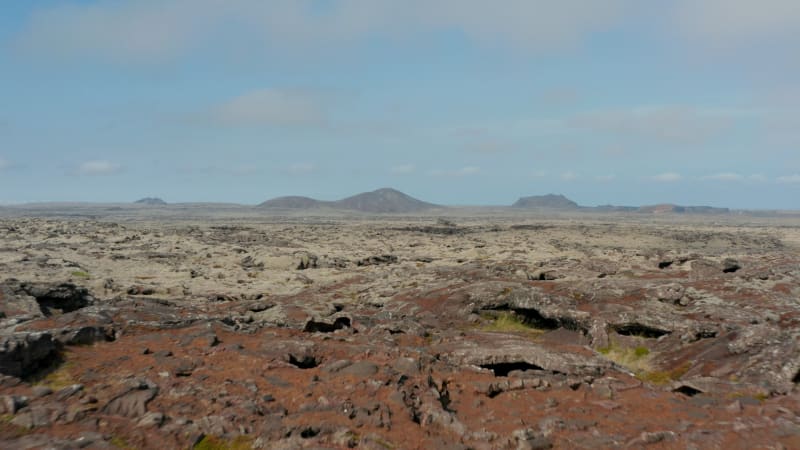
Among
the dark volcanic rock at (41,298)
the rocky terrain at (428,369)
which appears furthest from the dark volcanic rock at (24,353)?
the dark volcanic rock at (41,298)

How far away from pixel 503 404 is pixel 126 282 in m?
38.6

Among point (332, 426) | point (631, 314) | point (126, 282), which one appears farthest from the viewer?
point (126, 282)

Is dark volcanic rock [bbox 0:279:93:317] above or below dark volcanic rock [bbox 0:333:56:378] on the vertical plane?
below

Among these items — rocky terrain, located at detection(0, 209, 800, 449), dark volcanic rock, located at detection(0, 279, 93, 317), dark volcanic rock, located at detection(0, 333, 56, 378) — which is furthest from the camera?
dark volcanic rock, located at detection(0, 279, 93, 317)

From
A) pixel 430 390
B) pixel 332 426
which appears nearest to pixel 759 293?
pixel 430 390

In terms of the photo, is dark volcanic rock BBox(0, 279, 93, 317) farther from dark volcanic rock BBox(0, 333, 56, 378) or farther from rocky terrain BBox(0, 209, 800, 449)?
dark volcanic rock BBox(0, 333, 56, 378)

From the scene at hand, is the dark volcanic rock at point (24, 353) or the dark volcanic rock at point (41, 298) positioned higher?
the dark volcanic rock at point (24, 353)

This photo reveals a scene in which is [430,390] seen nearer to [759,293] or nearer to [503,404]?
[503,404]

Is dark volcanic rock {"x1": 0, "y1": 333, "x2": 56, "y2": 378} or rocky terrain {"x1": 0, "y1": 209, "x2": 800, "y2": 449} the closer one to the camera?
rocky terrain {"x1": 0, "y1": 209, "x2": 800, "y2": 449}

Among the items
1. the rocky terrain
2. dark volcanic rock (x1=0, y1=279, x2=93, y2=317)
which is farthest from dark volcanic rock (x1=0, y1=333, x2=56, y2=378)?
dark volcanic rock (x1=0, y1=279, x2=93, y2=317)

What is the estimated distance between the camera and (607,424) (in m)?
14.0

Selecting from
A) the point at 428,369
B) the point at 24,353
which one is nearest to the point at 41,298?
the point at 24,353

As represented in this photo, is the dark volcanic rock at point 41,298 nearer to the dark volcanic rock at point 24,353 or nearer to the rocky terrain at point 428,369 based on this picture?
the rocky terrain at point 428,369

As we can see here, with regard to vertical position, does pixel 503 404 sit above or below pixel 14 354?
below
